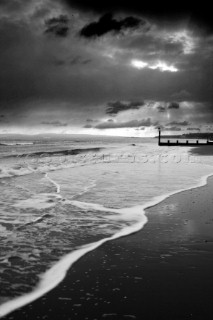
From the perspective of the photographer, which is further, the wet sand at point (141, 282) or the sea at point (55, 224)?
the sea at point (55, 224)

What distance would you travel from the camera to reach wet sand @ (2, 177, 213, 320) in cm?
344

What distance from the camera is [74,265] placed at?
15.8 feet

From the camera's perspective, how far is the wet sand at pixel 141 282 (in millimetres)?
3439

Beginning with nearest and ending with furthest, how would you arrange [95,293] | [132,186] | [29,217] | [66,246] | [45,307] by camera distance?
[45,307], [95,293], [66,246], [29,217], [132,186]

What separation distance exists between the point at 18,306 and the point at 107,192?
829 centimetres

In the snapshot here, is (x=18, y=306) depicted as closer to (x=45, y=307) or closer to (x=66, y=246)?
(x=45, y=307)

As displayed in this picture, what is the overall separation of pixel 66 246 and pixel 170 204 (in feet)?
14.8

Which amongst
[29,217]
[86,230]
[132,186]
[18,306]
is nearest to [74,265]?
[18,306]

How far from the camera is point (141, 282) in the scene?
4.15 metres

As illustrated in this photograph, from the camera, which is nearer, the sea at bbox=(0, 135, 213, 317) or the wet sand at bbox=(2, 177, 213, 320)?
the wet sand at bbox=(2, 177, 213, 320)

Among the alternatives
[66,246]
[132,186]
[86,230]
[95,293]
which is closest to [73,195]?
[132,186]

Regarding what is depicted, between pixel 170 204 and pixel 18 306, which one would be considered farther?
pixel 170 204

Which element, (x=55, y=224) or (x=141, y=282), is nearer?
(x=141, y=282)

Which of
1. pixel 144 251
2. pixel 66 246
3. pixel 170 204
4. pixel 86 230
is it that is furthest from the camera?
pixel 170 204
